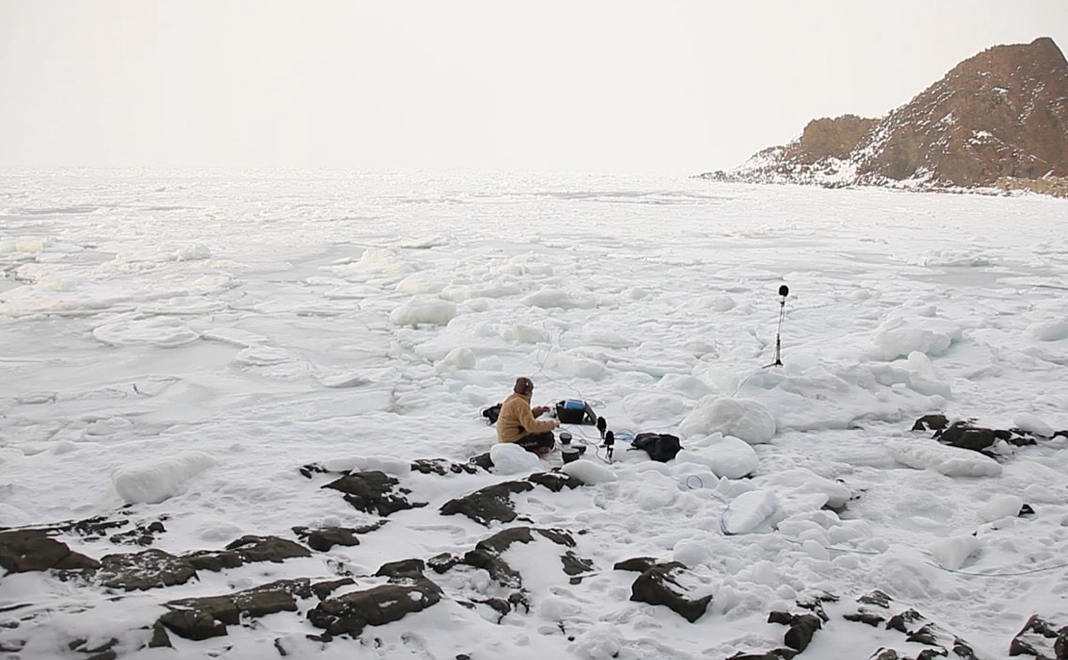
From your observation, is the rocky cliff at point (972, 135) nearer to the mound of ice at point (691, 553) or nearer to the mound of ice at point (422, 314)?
the mound of ice at point (422, 314)

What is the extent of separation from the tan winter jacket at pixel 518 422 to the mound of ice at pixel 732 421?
154 cm

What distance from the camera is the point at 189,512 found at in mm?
5352

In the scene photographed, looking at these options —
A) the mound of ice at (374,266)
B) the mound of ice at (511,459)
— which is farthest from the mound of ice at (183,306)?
the mound of ice at (511,459)

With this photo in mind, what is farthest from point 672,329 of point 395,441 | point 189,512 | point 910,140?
point 910,140

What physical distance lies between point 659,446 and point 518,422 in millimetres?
1230

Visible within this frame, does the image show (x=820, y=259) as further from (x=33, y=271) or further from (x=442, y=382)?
(x=33, y=271)

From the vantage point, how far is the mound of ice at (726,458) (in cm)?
645

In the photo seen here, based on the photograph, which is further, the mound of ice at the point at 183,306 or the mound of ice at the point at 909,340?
the mound of ice at the point at 183,306

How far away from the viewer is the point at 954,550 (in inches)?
198

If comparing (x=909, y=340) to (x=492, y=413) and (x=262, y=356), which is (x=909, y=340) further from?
(x=262, y=356)

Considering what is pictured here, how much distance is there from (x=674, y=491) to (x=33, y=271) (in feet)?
52.6

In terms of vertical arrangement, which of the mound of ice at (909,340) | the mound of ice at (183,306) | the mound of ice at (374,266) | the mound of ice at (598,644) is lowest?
the mound of ice at (598,644)

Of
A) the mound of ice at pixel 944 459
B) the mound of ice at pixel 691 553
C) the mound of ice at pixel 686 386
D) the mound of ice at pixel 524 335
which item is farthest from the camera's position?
the mound of ice at pixel 524 335

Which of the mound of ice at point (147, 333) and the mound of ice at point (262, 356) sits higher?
the mound of ice at point (147, 333)
